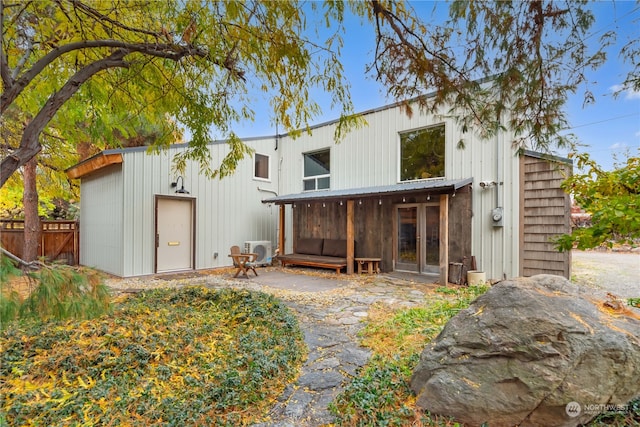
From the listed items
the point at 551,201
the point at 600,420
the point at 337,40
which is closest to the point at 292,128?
the point at 337,40

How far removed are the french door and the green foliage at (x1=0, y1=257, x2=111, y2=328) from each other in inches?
283

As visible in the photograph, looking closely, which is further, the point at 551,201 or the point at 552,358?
the point at 551,201

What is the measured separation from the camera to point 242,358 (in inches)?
110

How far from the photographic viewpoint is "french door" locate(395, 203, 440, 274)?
25.2 ft

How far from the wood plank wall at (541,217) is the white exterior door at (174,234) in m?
8.64

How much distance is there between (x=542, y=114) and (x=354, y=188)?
6.75m

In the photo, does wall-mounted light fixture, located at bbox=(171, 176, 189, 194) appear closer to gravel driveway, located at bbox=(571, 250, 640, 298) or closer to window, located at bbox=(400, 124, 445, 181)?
window, located at bbox=(400, 124, 445, 181)

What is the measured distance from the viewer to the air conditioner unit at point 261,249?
9.51m

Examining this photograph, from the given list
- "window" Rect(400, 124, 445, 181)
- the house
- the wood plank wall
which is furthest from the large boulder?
"window" Rect(400, 124, 445, 181)

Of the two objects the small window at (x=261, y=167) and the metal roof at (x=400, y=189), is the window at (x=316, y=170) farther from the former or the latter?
the small window at (x=261, y=167)

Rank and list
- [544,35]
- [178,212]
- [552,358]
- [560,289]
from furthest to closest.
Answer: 1. [178,212]
2. [560,289]
3. [544,35]
4. [552,358]

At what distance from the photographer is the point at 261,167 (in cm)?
1084

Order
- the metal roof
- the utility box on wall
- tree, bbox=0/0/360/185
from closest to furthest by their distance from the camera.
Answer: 1. tree, bbox=0/0/360/185
2. the metal roof
3. the utility box on wall

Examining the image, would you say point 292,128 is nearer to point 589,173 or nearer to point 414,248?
point 589,173
